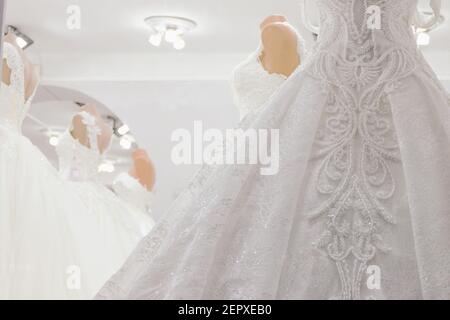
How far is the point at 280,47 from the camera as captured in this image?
1566 millimetres

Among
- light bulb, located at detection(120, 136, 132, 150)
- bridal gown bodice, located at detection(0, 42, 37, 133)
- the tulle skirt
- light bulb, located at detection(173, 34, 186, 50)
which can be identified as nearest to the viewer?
the tulle skirt

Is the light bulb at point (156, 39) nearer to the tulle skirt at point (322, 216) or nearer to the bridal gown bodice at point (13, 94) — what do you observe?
the bridal gown bodice at point (13, 94)

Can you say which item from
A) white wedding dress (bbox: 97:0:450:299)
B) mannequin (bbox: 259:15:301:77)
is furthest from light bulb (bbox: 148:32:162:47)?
white wedding dress (bbox: 97:0:450:299)

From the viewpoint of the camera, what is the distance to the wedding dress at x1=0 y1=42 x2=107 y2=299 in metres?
1.78

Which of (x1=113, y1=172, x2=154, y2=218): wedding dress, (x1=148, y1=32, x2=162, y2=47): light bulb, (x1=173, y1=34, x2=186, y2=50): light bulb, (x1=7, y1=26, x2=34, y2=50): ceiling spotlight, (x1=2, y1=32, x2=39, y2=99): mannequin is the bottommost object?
(x1=113, y1=172, x2=154, y2=218): wedding dress

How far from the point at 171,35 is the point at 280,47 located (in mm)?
1298

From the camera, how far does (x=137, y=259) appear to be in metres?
0.99

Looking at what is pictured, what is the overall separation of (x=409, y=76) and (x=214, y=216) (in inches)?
14.4

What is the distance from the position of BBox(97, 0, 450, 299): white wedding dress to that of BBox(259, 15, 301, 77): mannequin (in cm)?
47

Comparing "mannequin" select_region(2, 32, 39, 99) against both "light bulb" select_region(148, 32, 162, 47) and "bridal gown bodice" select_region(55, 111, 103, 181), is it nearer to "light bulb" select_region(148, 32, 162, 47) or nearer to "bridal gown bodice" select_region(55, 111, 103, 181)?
"bridal gown bodice" select_region(55, 111, 103, 181)

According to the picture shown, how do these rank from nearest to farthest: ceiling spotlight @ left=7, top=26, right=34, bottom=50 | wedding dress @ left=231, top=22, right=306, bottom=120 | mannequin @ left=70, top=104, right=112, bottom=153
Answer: wedding dress @ left=231, top=22, right=306, bottom=120
mannequin @ left=70, top=104, right=112, bottom=153
ceiling spotlight @ left=7, top=26, right=34, bottom=50

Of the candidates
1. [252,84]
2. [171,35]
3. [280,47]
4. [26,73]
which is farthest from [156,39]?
[280,47]

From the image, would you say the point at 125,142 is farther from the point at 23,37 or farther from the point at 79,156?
the point at 79,156

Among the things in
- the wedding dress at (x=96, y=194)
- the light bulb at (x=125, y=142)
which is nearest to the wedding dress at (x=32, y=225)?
the wedding dress at (x=96, y=194)
